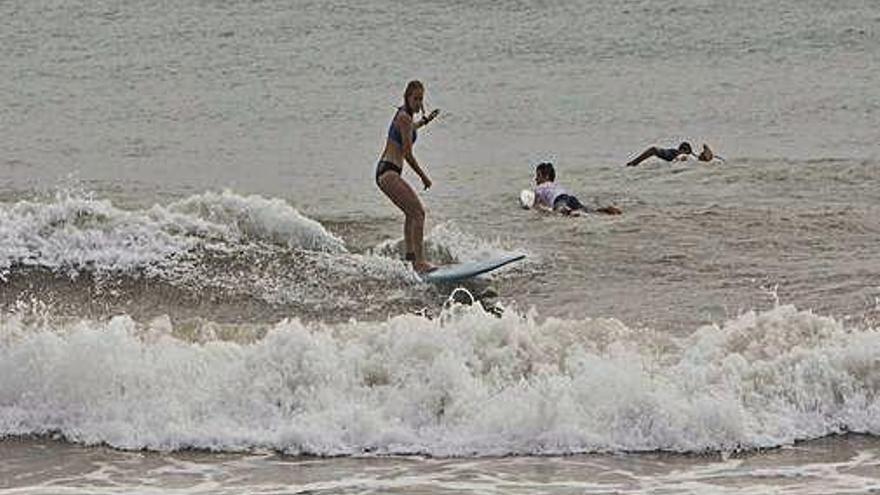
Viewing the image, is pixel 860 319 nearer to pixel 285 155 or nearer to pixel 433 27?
pixel 285 155

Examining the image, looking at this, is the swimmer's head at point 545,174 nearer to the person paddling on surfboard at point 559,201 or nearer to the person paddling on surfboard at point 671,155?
the person paddling on surfboard at point 559,201

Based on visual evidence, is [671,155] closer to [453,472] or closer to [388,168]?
[388,168]

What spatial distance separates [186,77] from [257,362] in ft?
68.2

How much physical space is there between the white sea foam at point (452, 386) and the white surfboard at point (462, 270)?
213 centimetres

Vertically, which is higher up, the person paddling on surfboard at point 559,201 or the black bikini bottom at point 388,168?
the person paddling on surfboard at point 559,201

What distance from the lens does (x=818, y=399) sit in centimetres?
858

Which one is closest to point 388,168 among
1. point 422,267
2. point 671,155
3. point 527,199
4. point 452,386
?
point 422,267

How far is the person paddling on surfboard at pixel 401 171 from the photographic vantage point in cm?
1180

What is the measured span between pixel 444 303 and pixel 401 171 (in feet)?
4.35

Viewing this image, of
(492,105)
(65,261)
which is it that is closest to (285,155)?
(492,105)

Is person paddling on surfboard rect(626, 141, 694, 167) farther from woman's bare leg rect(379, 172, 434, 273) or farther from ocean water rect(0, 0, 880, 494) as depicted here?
woman's bare leg rect(379, 172, 434, 273)

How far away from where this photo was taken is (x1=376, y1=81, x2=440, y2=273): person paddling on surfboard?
38.7ft

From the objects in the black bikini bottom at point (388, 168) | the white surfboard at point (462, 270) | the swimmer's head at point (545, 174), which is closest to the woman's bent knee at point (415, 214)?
the black bikini bottom at point (388, 168)

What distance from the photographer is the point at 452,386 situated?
28.5 feet
